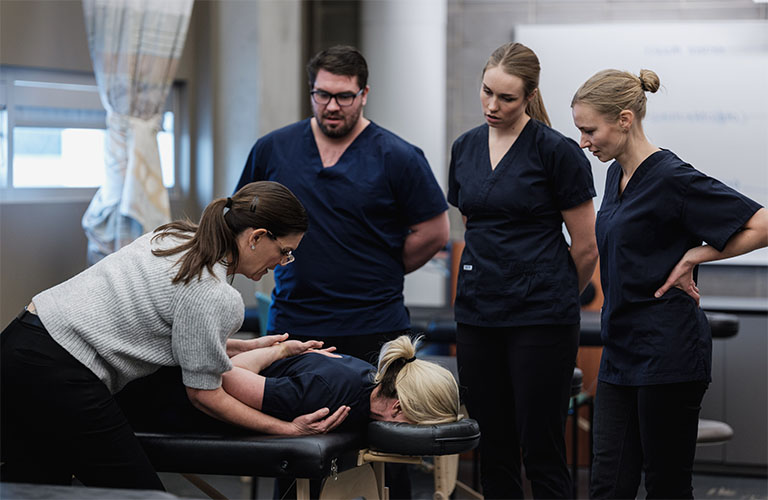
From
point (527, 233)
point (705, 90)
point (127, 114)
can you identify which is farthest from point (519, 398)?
point (705, 90)

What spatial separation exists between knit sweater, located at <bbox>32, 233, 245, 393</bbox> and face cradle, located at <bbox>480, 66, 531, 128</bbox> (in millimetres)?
823

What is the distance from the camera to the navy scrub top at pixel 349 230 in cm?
249

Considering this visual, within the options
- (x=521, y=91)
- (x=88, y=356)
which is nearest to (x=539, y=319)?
(x=521, y=91)

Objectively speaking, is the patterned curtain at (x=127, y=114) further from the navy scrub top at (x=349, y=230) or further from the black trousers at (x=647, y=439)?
the black trousers at (x=647, y=439)

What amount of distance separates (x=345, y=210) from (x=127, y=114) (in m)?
1.20

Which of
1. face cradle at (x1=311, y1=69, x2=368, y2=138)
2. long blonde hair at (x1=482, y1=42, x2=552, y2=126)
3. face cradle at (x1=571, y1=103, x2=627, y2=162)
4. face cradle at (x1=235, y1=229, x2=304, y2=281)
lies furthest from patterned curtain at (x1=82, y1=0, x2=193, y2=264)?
face cradle at (x1=571, y1=103, x2=627, y2=162)

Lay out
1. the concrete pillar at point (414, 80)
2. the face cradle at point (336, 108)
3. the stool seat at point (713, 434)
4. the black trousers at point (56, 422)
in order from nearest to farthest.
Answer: the black trousers at point (56, 422) < the face cradle at point (336, 108) < the stool seat at point (713, 434) < the concrete pillar at point (414, 80)

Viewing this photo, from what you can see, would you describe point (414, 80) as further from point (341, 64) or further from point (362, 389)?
point (362, 389)

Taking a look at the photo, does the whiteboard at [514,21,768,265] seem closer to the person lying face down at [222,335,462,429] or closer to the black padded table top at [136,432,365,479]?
the person lying face down at [222,335,462,429]

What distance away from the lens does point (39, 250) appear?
326cm

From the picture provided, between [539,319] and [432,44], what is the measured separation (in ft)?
7.39

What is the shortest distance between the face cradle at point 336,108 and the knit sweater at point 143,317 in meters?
0.78

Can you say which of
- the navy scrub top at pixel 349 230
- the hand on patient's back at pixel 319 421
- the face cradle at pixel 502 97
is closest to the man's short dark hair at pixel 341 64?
the navy scrub top at pixel 349 230

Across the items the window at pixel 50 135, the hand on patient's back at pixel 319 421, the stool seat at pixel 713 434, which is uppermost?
the window at pixel 50 135
